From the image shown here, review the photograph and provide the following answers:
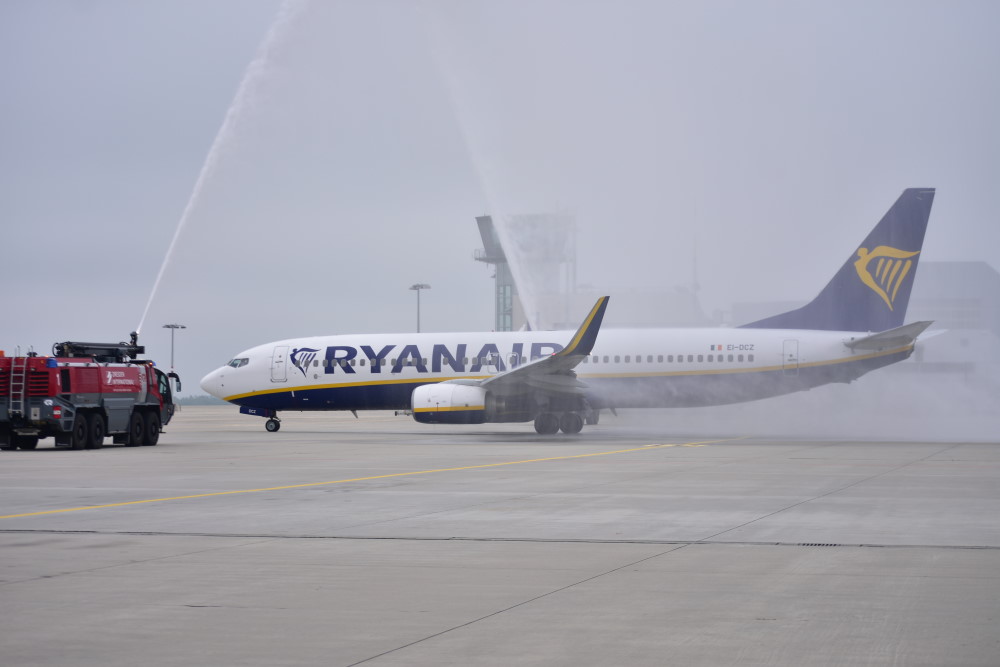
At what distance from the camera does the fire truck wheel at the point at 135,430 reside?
3317cm

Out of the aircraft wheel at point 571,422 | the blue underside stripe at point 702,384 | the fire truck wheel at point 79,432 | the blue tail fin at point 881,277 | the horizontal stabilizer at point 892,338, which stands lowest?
the aircraft wheel at point 571,422

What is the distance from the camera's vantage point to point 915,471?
21797mm

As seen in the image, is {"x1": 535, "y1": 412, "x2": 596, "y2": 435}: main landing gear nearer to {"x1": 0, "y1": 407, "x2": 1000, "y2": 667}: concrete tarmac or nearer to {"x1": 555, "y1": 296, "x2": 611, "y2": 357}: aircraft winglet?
{"x1": 555, "y1": 296, "x2": 611, "y2": 357}: aircraft winglet

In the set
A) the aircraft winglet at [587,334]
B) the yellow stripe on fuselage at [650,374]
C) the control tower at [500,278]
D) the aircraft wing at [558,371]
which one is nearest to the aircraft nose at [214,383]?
the yellow stripe on fuselage at [650,374]

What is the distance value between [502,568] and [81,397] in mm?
23975

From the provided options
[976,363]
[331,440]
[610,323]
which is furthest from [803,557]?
[976,363]

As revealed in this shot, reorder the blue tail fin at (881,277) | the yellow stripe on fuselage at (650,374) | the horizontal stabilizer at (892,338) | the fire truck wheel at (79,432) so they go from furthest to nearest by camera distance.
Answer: the blue tail fin at (881,277), the yellow stripe on fuselage at (650,374), the horizontal stabilizer at (892,338), the fire truck wheel at (79,432)

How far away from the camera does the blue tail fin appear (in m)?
38.0

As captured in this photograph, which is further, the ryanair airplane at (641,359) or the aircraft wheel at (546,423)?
the aircraft wheel at (546,423)

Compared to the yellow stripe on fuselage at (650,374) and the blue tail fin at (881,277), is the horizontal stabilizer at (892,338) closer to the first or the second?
the yellow stripe on fuselage at (650,374)

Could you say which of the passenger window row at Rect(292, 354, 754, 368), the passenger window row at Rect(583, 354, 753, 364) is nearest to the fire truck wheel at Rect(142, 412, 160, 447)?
the passenger window row at Rect(292, 354, 754, 368)

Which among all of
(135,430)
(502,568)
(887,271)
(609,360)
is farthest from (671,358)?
(502,568)

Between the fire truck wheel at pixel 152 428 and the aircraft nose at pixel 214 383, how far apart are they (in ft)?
28.6

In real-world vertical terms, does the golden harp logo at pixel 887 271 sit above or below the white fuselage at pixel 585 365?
above
